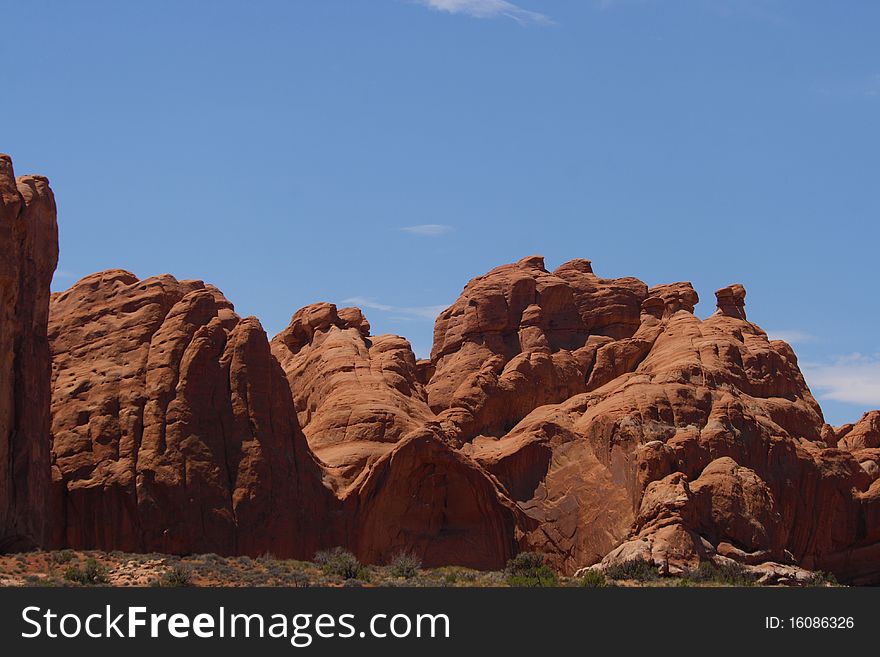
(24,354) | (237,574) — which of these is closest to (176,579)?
(237,574)

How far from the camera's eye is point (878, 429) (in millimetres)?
87125

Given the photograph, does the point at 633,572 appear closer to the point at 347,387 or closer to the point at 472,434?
the point at 347,387

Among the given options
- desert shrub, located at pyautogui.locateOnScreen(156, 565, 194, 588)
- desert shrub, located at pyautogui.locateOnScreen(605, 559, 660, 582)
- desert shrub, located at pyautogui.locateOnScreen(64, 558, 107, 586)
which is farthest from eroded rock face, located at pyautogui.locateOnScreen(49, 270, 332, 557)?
desert shrub, located at pyautogui.locateOnScreen(64, 558, 107, 586)

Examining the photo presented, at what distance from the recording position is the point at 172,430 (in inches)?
2100

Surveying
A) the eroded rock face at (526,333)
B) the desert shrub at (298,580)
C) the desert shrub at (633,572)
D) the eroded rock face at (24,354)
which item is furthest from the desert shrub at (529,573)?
the eroded rock face at (526,333)

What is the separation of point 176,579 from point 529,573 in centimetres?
1381

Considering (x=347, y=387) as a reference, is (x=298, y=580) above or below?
below

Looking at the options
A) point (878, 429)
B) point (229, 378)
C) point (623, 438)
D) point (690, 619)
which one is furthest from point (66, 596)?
point (878, 429)

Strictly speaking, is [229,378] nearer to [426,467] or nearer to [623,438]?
[426,467]

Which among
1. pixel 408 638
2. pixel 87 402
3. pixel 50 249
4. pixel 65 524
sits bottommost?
pixel 408 638

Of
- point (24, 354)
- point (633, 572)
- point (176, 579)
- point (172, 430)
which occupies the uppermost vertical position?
point (24, 354)

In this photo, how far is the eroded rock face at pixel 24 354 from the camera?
43531 millimetres

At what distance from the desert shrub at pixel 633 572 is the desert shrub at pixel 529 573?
1978mm

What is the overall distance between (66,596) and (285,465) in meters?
27.4
